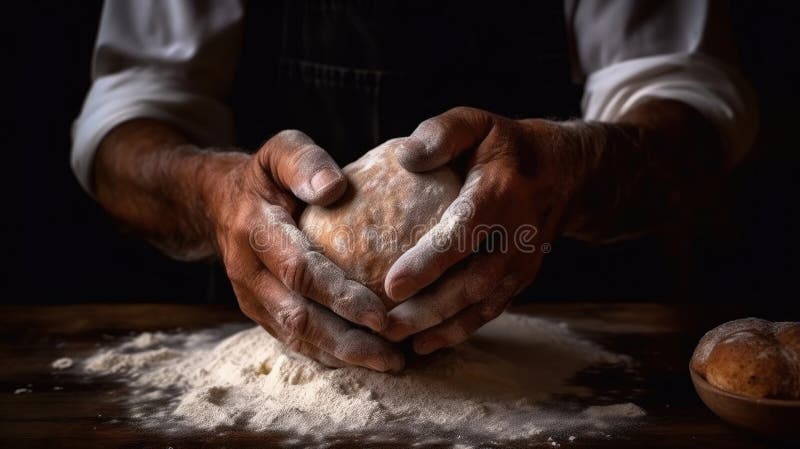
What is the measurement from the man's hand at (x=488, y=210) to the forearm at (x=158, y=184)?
598 millimetres

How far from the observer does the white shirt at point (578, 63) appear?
6.56 feet

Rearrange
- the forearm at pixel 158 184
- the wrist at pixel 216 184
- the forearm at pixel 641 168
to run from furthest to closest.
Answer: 1. the forearm at pixel 158 184
2. the forearm at pixel 641 168
3. the wrist at pixel 216 184

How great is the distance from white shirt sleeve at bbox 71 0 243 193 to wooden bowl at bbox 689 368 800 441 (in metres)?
1.53

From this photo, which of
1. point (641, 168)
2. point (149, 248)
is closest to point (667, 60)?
point (641, 168)

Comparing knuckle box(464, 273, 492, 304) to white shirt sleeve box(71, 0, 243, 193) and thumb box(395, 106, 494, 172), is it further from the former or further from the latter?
white shirt sleeve box(71, 0, 243, 193)

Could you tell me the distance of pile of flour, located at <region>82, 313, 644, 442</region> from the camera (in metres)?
1.17

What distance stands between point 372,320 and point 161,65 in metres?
1.29

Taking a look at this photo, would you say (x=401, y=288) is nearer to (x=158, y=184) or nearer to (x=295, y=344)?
(x=295, y=344)

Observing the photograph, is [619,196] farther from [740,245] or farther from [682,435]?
[740,245]

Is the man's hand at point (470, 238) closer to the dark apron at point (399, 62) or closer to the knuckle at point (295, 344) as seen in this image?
the knuckle at point (295, 344)

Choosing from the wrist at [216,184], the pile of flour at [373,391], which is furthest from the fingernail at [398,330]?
the wrist at [216,184]

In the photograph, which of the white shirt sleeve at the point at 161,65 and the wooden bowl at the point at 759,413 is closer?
the wooden bowl at the point at 759,413

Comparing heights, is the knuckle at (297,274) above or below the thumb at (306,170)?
below

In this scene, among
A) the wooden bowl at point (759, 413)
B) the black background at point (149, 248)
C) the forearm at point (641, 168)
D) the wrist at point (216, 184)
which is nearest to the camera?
the wooden bowl at point (759, 413)
